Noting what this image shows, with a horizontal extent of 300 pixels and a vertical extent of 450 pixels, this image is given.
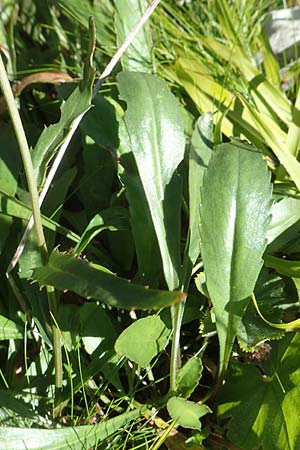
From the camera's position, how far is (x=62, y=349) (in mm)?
946

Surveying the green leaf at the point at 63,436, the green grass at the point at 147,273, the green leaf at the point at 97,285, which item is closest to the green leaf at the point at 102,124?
the green grass at the point at 147,273

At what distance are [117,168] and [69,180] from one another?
0.08m

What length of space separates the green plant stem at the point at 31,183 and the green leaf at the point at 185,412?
16 centimetres

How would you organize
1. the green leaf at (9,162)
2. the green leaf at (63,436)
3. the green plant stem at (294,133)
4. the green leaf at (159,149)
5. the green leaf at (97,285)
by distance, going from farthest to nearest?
the green plant stem at (294,133) → the green leaf at (9,162) → the green leaf at (159,149) → the green leaf at (63,436) → the green leaf at (97,285)

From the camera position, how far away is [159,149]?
965 millimetres

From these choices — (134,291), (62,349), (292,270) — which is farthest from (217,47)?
(134,291)

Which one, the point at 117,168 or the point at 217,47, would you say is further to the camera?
the point at 217,47

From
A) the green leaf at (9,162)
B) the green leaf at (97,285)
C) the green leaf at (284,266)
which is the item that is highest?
the green leaf at (9,162)

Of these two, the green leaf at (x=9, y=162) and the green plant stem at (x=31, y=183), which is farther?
the green leaf at (x=9, y=162)

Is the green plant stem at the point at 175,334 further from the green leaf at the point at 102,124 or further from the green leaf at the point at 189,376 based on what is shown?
the green leaf at the point at 102,124

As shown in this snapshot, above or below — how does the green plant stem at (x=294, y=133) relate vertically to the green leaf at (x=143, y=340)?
above

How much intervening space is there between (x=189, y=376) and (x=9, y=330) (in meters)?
0.27

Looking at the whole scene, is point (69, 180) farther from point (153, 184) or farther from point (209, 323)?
point (209, 323)

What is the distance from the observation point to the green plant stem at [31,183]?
26.5 inches
